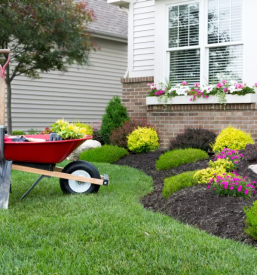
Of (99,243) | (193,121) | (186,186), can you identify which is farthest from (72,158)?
(99,243)

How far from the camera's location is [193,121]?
9281 mm

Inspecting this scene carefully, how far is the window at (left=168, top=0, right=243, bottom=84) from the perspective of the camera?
8.84m

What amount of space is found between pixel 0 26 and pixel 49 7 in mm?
1350

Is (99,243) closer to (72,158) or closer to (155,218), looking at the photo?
(155,218)

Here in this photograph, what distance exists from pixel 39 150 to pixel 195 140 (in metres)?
4.32

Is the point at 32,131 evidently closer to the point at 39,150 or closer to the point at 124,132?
the point at 124,132

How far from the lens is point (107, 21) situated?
53.3 feet

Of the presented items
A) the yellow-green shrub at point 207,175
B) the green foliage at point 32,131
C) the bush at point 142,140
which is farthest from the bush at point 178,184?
the green foliage at point 32,131

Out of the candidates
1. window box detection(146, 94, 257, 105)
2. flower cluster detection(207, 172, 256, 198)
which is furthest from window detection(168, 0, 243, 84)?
flower cluster detection(207, 172, 256, 198)

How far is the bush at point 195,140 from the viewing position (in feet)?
27.6

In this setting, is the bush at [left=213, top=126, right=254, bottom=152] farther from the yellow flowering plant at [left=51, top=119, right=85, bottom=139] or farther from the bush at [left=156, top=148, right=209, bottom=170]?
the yellow flowering plant at [left=51, top=119, right=85, bottom=139]

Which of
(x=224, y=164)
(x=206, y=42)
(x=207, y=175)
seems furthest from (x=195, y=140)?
(x=207, y=175)

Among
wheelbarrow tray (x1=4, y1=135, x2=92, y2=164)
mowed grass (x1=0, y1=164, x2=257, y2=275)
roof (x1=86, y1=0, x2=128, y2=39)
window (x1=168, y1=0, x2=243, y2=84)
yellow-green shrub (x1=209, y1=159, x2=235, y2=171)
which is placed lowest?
mowed grass (x1=0, y1=164, x2=257, y2=275)

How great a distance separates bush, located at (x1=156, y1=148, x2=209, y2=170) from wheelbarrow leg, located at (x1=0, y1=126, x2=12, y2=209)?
333 centimetres
